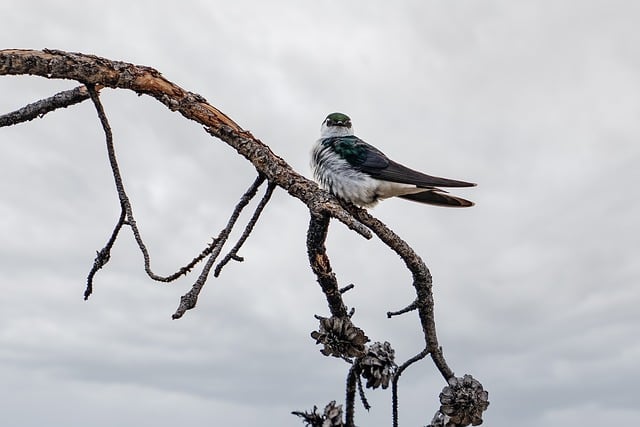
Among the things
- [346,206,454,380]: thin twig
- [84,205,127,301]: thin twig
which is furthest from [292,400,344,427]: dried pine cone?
[84,205,127,301]: thin twig

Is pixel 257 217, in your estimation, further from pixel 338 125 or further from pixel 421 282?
pixel 338 125

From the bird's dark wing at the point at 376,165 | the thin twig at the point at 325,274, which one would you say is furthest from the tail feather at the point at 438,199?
the thin twig at the point at 325,274

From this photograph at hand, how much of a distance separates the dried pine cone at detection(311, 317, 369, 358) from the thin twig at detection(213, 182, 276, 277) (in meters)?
0.78

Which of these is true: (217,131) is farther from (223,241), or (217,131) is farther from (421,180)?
(421,180)

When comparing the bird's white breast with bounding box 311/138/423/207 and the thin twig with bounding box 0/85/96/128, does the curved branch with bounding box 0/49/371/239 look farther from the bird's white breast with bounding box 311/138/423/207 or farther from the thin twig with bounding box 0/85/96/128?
the bird's white breast with bounding box 311/138/423/207

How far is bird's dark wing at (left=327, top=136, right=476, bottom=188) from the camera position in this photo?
588 centimetres

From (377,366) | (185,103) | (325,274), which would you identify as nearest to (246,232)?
(325,274)

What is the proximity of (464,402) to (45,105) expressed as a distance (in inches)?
136

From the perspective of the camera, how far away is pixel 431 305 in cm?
487

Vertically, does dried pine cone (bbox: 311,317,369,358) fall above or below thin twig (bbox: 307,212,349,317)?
below

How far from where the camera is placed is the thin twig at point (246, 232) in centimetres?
457

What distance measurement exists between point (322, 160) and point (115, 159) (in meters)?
2.37

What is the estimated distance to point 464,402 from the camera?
14.2 feet

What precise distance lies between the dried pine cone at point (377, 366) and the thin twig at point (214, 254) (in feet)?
→ 3.83
